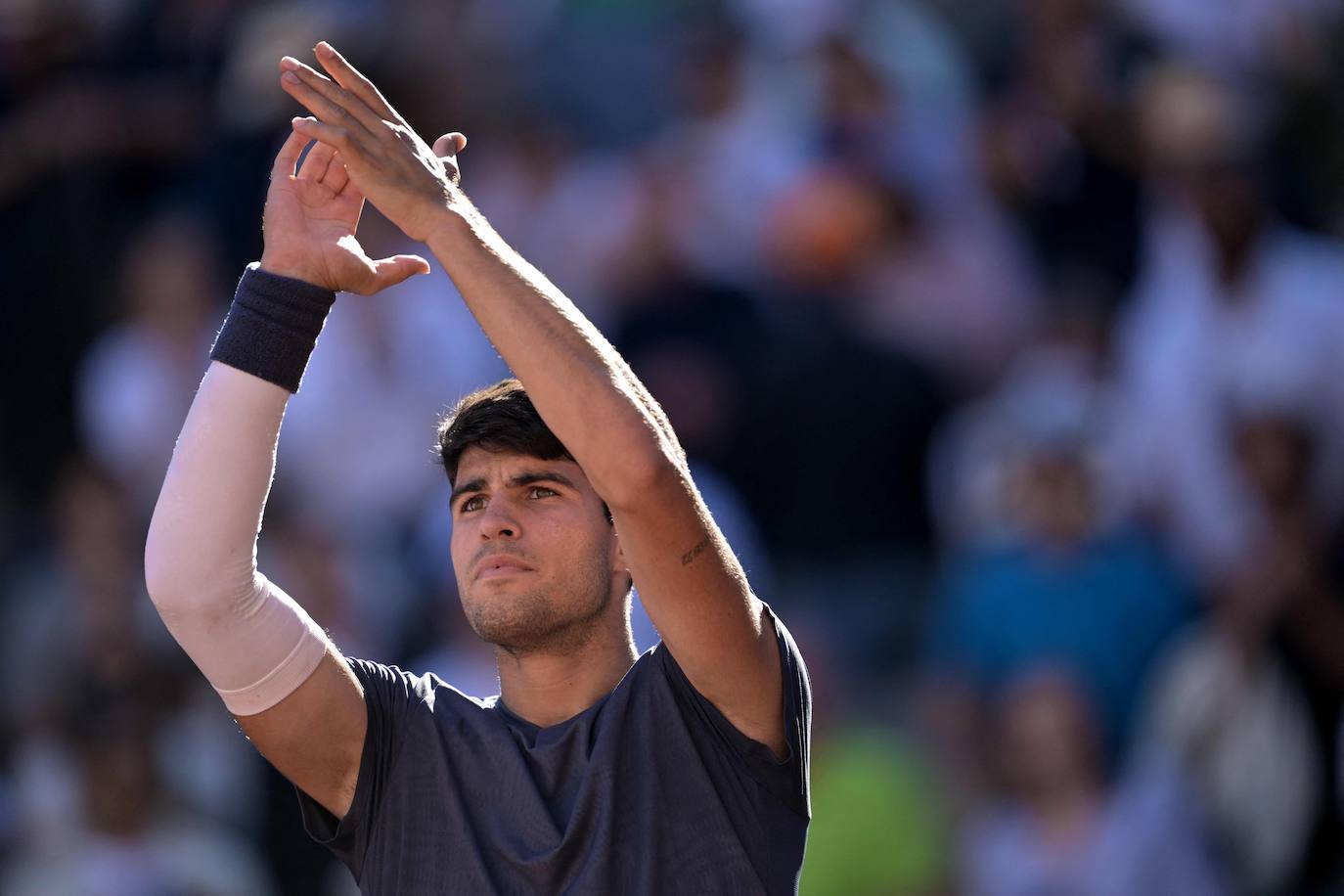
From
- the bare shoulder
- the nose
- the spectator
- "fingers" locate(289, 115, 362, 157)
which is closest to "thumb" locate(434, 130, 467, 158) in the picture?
"fingers" locate(289, 115, 362, 157)

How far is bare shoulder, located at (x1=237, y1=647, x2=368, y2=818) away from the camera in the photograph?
2.86 m

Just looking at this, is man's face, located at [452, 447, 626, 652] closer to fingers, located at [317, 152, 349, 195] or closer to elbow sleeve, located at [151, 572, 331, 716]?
elbow sleeve, located at [151, 572, 331, 716]

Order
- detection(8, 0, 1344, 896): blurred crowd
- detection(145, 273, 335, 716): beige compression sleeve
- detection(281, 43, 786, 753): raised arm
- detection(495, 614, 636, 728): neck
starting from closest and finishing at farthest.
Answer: detection(281, 43, 786, 753): raised arm → detection(145, 273, 335, 716): beige compression sleeve → detection(495, 614, 636, 728): neck → detection(8, 0, 1344, 896): blurred crowd

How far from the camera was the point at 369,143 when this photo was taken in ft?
9.00

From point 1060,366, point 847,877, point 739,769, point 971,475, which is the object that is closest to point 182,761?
point 847,877

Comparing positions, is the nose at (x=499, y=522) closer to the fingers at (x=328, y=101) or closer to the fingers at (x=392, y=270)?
the fingers at (x=392, y=270)

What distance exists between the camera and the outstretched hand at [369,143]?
2717mm

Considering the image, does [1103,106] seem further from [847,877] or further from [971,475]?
[847,877]

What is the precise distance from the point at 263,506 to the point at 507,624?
0.40m

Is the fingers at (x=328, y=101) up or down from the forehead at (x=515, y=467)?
up

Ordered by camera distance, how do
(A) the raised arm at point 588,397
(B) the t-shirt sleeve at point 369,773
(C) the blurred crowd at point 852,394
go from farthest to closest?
(C) the blurred crowd at point 852,394 < (B) the t-shirt sleeve at point 369,773 < (A) the raised arm at point 588,397

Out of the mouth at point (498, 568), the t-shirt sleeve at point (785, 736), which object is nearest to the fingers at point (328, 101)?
the mouth at point (498, 568)

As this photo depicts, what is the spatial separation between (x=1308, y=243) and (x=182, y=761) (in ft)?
13.6

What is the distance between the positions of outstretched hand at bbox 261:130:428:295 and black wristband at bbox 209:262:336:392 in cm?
3
